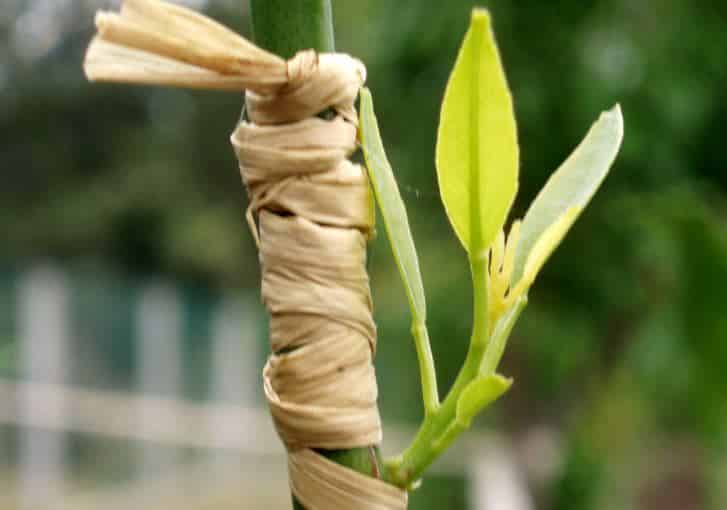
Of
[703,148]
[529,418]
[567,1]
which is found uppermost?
[567,1]

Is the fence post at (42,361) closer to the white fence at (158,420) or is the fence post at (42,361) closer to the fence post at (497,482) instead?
the white fence at (158,420)

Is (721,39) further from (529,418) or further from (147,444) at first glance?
(147,444)

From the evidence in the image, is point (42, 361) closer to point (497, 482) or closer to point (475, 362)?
point (497, 482)

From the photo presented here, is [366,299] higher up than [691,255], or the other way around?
[366,299]

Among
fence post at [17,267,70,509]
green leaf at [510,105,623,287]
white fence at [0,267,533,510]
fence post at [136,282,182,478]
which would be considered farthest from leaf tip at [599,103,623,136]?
fence post at [136,282,182,478]

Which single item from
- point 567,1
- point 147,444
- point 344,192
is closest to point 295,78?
point 344,192

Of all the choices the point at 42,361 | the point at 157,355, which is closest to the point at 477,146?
the point at 42,361

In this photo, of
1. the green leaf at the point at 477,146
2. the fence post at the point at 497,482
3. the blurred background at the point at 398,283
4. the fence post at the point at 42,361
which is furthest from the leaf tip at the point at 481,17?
the fence post at the point at 42,361
